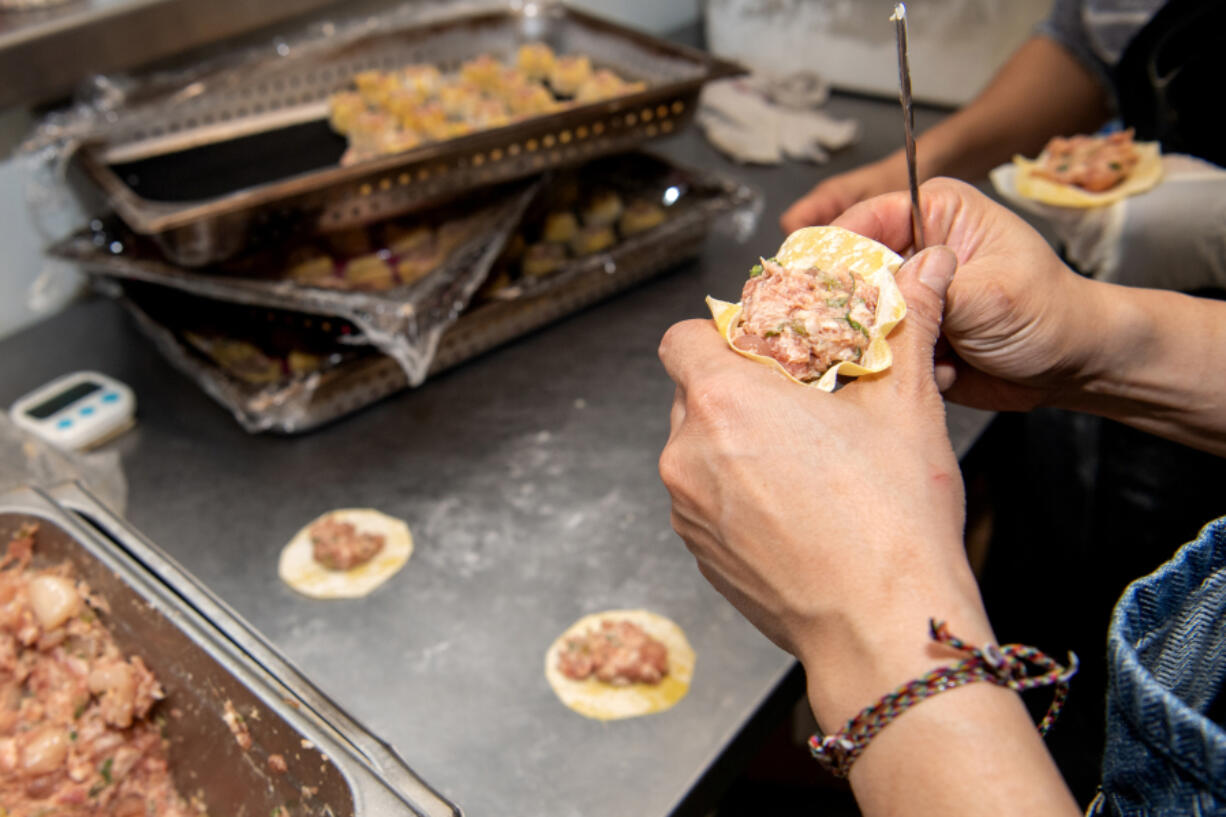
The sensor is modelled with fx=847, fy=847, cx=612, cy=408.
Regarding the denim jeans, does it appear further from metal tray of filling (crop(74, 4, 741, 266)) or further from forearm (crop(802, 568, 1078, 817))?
metal tray of filling (crop(74, 4, 741, 266))

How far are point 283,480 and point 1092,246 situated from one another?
5.81ft

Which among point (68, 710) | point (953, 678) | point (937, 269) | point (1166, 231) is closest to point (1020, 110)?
point (1166, 231)

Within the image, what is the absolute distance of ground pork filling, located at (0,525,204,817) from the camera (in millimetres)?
1109

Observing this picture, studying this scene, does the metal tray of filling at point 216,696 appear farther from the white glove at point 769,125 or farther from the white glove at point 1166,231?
the white glove at point 769,125

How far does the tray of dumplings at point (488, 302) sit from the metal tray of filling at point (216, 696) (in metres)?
0.53

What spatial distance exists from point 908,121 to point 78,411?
177cm

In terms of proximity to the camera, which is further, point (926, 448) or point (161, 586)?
point (161, 586)

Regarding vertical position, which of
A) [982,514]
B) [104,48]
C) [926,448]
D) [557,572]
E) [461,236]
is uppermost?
[104,48]

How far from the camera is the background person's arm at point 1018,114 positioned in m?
2.07

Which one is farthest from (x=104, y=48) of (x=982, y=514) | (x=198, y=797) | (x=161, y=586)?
(x=982, y=514)

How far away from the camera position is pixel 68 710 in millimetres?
1157

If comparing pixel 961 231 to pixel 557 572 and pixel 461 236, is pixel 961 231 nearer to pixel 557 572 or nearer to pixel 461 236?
pixel 557 572

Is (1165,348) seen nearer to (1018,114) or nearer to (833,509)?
(833,509)

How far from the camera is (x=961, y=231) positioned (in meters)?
1.07
